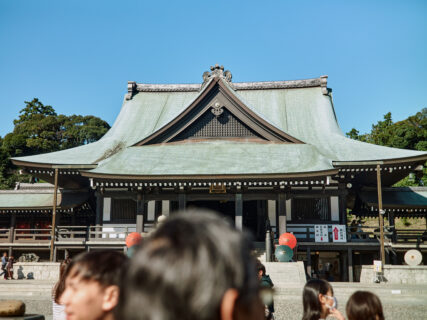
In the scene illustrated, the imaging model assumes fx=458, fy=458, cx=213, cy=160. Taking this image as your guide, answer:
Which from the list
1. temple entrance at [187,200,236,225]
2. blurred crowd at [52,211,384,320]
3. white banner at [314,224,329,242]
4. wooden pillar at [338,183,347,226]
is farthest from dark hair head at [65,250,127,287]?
temple entrance at [187,200,236,225]

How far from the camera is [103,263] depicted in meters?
1.91

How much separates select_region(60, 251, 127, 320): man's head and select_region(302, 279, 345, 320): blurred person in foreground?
2137 millimetres

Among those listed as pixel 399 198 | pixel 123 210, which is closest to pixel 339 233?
pixel 399 198

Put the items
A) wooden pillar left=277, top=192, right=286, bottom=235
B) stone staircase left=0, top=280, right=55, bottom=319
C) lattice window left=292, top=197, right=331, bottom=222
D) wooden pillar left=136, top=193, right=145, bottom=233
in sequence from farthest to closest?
lattice window left=292, top=197, right=331, bottom=222 < wooden pillar left=136, top=193, right=145, bottom=233 < wooden pillar left=277, top=192, right=286, bottom=235 < stone staircase left=0, top=280, right=55, bottom=319

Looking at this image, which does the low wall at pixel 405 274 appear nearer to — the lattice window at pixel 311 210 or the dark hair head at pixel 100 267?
the lattice window at pixel 311 210

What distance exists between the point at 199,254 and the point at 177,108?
89.5ft

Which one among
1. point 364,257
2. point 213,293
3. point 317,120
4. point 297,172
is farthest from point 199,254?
point 317,120

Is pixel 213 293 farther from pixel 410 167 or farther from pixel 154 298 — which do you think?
pixel 410 167

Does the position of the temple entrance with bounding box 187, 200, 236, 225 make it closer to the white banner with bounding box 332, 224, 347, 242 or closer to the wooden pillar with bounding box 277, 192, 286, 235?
the wooden pillar with bounding box 277, 192, 286, 235

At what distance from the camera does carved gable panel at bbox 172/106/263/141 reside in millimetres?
22453

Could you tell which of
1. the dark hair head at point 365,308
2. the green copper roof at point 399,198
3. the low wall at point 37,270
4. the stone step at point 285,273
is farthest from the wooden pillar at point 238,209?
the dark hair head at point 365,308

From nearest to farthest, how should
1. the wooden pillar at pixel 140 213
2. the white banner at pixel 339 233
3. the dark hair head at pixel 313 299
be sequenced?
the dark hair head at pixel 313 299 → the white banner at pixel 339 233 → the wooden pillar at pixel 140 213

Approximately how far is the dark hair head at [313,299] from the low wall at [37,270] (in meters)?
16.1

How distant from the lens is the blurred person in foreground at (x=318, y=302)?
360 centimetres
